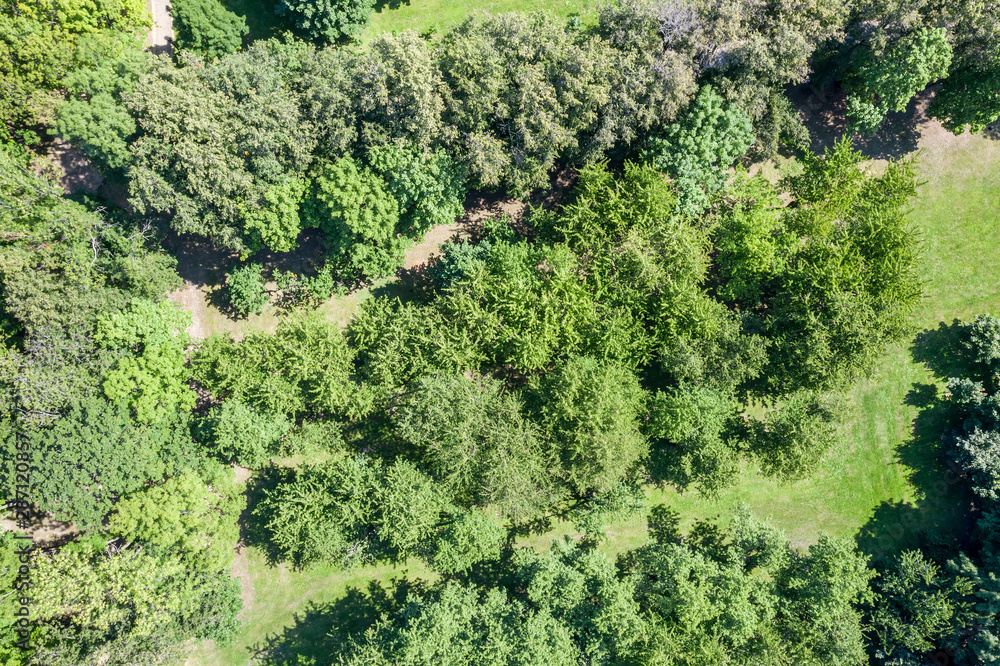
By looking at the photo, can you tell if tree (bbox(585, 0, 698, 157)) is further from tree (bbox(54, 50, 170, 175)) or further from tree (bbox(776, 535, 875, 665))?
tree (bbox(776, 535, 875, 665))

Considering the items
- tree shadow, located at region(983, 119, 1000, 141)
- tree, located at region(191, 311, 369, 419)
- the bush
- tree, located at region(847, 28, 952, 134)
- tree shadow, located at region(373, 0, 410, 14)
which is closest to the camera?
tree, located at region(847, 28, 952, 134)

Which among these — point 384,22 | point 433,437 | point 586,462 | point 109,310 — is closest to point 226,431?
point 109,310

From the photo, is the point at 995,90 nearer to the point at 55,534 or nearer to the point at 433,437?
the point at 433,437

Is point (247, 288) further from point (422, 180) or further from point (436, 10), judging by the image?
point (436, 10)

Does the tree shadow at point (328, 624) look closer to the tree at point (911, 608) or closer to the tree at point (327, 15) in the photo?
the tree at point (911, 608)

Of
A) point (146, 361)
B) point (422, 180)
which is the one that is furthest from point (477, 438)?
point (146, 361)

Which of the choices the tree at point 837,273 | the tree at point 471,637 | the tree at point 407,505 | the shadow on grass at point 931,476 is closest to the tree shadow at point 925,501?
the shadow on grass at point 931,476

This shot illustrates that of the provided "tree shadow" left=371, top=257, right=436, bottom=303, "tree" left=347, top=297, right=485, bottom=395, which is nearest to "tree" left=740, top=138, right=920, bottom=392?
"tree" left=347, top=297, right=485, bottom=395
